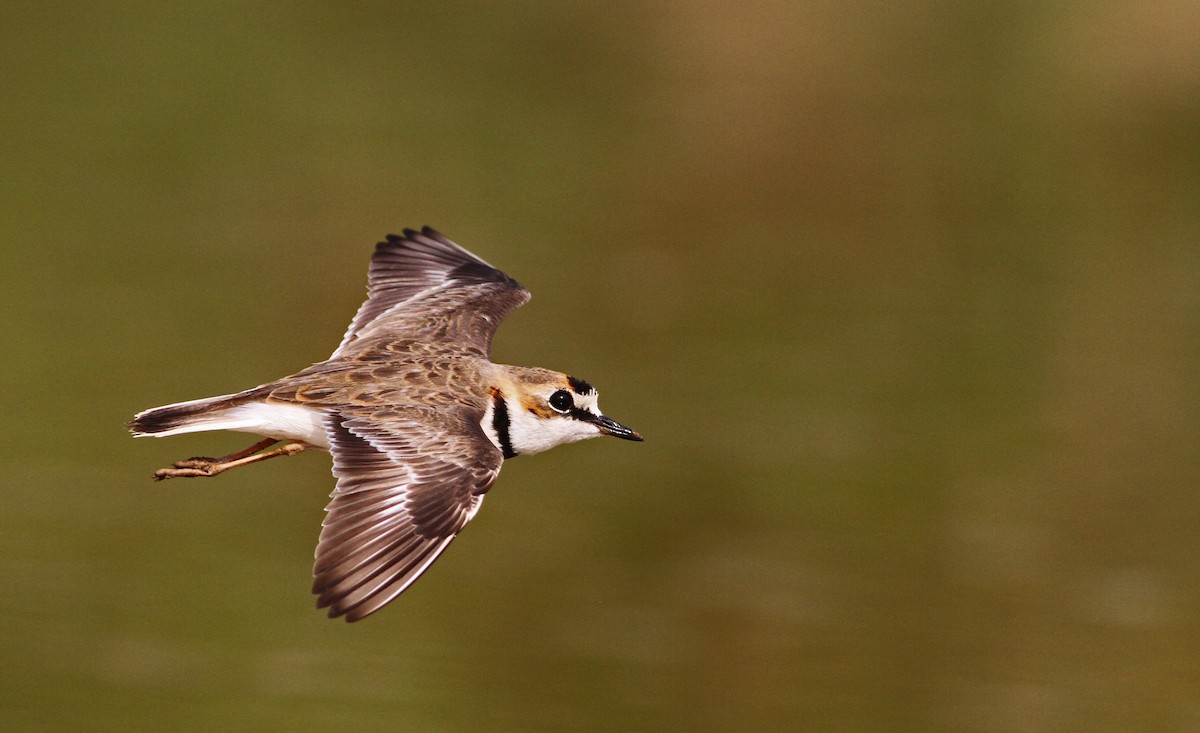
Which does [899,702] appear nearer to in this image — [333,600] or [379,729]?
[379,729]

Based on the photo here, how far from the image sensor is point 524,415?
35.0ft

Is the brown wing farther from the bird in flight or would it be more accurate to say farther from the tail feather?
the tail feather

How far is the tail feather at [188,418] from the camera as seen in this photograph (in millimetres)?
10117

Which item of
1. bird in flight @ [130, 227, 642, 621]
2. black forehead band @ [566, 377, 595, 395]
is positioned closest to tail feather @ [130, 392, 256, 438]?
bird in flight @ [130, 227, 642, 621]

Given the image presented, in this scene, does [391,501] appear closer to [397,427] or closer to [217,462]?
[397,427]

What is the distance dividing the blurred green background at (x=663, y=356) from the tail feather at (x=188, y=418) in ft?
13.5

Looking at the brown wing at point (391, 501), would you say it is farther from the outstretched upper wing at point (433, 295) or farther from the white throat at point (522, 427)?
the outstretched upper wing at point (433, 295)

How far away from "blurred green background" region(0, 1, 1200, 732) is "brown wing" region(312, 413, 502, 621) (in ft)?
14.7

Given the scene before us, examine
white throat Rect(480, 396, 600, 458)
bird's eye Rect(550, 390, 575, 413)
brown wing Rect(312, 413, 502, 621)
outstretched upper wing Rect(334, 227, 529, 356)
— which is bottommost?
brown wing Rect(312, 413, 502, 621)

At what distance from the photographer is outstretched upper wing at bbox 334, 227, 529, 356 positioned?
39.8 feet

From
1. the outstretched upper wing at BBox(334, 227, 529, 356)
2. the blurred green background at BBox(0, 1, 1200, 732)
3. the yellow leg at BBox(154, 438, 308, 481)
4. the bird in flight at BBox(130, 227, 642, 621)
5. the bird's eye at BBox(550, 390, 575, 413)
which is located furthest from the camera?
the blurred green background at BBox(0, 1, 1200, 732)

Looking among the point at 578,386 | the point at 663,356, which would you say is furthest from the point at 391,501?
the point at 663,356

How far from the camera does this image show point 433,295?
1279 centimetres

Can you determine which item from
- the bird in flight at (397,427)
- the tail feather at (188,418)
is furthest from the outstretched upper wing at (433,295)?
the tail feather at (188,418)
